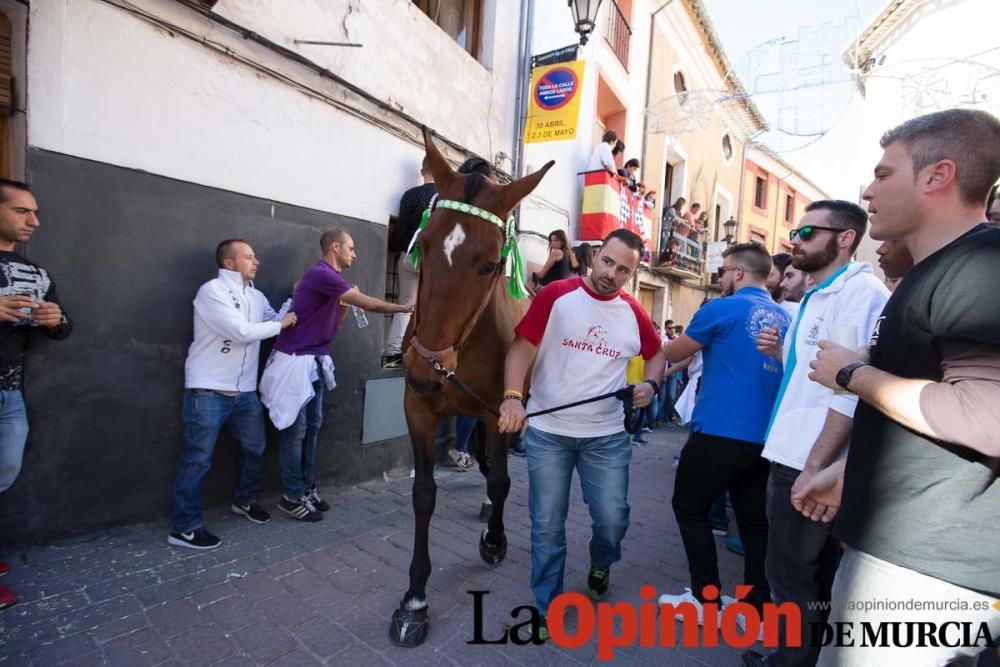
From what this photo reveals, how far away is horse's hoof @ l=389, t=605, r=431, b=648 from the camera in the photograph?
2.49m

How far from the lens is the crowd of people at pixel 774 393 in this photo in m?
1.24

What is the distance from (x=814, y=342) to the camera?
2102 millimetres

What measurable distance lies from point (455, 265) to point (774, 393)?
193 cm

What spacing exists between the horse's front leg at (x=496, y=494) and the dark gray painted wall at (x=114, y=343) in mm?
2208

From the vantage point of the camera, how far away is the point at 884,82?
10.8m

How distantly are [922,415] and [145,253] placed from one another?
13.8ft

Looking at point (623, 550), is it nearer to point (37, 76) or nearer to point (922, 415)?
point (922, 415)

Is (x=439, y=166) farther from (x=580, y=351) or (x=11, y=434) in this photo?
(x=11, y=434)

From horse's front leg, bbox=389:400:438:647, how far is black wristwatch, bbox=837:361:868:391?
2.22m

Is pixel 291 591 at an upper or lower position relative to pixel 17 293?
lower

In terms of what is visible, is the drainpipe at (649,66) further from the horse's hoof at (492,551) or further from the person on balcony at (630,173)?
the horse's hoof at (492,551)

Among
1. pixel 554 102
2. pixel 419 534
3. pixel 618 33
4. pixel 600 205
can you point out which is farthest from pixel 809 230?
pixel 618 33

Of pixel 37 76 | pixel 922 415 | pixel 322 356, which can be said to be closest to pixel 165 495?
pixel 322 356

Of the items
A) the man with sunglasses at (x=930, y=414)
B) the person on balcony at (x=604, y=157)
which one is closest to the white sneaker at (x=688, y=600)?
the man with sunglasses at (x=930, y=414)
